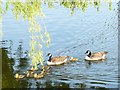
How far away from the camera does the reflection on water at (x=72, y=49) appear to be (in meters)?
13.0

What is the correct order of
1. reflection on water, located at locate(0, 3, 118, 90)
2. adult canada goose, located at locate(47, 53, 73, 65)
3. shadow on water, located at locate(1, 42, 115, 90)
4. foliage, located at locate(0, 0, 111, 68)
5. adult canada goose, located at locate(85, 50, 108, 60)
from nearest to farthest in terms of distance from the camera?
1. foliage, located at locate(0, 0, 111, 68)
2. shadow on water, located at locate(1, 42, 115, 90)
3. reflection on water, located at locate(0, 3, 118, 90)
4. adult canada goose, located at locate(47, 53, 73, 65)
5. adult canada goose, located at locate(85, 50, 108, 60)

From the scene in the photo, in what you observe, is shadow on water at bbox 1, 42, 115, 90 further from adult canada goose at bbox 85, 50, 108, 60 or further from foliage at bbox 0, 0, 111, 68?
foliage at bbox 0, 0, 111, 68

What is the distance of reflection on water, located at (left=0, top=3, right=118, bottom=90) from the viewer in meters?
13.0

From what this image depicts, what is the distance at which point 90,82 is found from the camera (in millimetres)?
12719

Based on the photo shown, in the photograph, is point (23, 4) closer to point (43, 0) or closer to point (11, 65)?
point (43, 0)

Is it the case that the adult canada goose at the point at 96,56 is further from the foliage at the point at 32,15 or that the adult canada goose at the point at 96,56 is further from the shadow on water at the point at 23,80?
the foliage at the point at 32,15

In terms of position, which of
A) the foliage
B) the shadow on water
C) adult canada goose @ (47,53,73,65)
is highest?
the foliage

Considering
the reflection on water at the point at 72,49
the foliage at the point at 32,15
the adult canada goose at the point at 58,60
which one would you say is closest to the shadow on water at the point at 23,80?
the reflection on water at the point at 72,49

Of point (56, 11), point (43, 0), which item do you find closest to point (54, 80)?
point (43, 0)

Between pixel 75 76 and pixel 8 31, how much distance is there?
9846 millimetres

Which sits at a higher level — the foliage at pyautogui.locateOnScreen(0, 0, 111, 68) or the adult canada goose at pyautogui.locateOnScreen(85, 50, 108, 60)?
the foliage at pyautogui.locateOnScreen(0, 0, 111, 68)

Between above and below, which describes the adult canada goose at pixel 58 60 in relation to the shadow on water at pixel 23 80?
Result: above

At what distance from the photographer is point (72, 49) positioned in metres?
17.6

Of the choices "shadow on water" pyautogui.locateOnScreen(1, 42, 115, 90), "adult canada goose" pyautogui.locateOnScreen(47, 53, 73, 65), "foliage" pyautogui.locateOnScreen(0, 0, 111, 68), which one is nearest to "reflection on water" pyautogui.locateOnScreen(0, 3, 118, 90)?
"shadow on water" pyautogui.locateOnScreen(1, 42, 115, 90)
